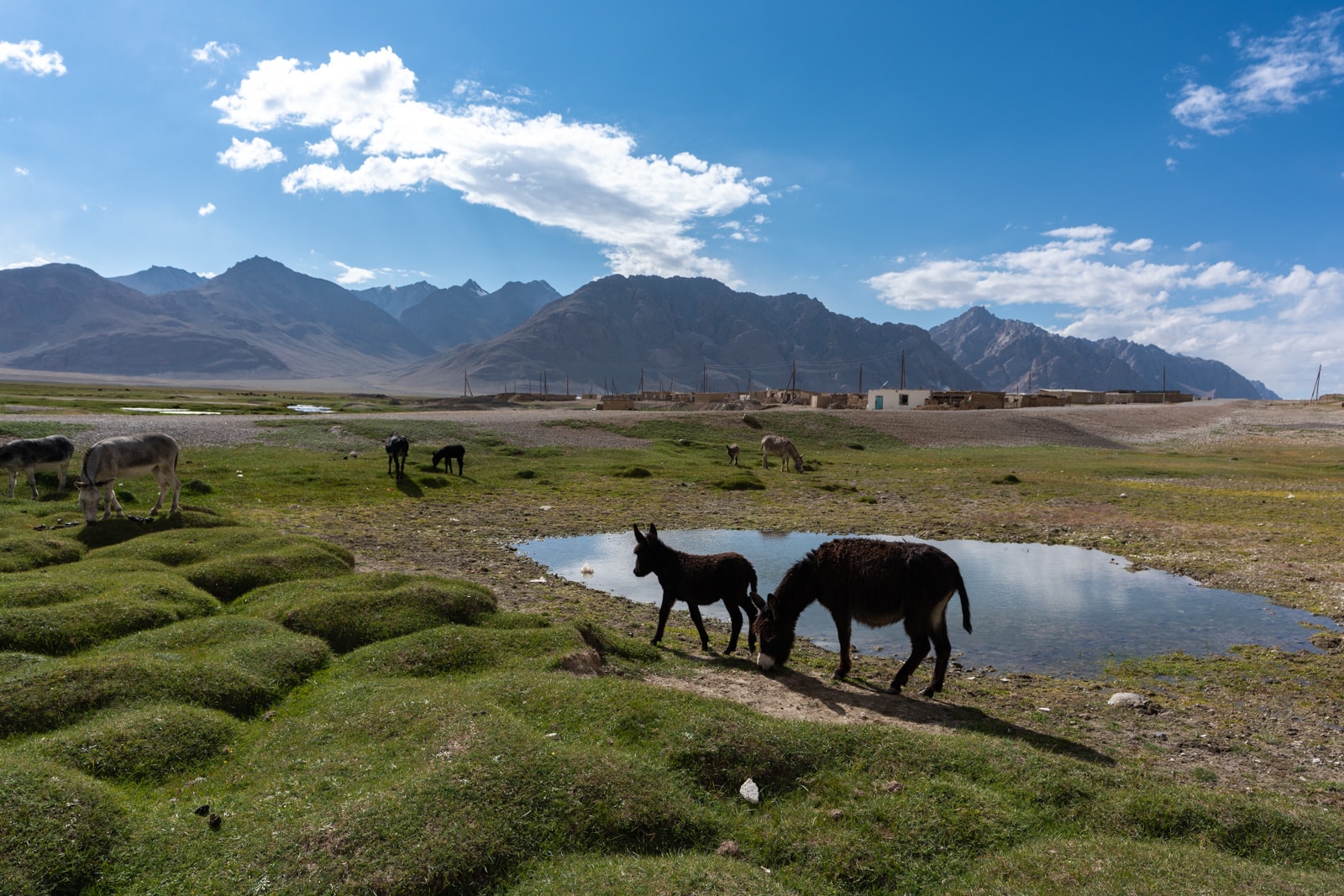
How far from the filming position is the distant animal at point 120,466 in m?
17.2

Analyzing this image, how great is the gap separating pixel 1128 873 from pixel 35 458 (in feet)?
95.0

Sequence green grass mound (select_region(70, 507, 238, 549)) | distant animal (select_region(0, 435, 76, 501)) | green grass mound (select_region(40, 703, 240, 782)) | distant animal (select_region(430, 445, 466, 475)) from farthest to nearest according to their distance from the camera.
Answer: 1. distant animal (select_region(430, 445, 466, 475))
2. distant animal (select_region(0, 435, 76, 501))
3. green grass mound (select_region(70, 507, 238, 549))
4. green grass mound (select_region(40, 703, 240, 782))

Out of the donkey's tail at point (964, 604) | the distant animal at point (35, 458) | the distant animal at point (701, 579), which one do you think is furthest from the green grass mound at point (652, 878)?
the distant animal at point (35, 458)

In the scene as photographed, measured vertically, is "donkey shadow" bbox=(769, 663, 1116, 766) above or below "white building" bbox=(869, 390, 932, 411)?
below

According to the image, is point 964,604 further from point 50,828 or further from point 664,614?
point 50,828

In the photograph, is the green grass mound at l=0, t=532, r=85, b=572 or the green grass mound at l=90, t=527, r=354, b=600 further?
the green grass mound at l=90, t=527, r=354, b=600

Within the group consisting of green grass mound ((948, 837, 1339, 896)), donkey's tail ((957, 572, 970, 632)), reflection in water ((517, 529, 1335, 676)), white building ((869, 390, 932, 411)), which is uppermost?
white building ((869, 390, 932, 411))

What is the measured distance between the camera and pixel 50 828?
5.73m

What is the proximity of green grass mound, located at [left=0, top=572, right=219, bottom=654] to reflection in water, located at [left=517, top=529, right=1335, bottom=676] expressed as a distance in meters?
8.81

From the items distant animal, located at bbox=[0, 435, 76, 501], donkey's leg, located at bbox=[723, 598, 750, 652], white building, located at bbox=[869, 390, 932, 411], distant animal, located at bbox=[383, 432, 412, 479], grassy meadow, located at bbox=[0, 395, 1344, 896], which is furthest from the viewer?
white building, located at bbox=[869, 390, 932, 411]

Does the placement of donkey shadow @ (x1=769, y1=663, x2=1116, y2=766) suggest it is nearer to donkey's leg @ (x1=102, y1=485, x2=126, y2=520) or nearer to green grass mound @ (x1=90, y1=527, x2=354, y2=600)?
green grass mound @ (x1=90, y1=527, x2=354, y2=600)

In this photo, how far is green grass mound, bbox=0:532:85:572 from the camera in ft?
44.9

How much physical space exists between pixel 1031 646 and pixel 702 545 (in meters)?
10.7

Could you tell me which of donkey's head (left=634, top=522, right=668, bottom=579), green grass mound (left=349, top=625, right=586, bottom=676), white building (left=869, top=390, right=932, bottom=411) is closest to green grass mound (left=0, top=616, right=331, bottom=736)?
green grass mound (left=349, top=625, right=586, bottom=676)
